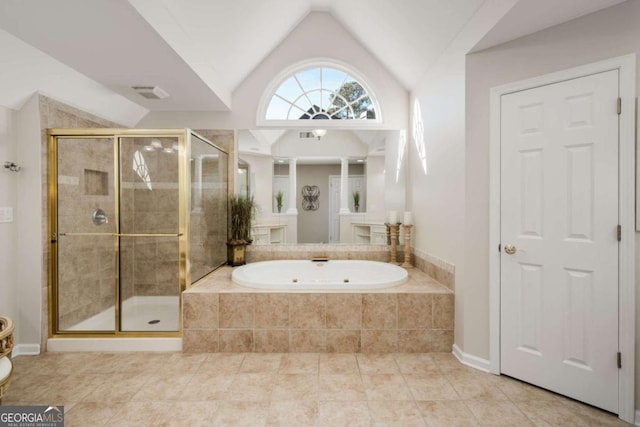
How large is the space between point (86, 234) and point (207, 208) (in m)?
1.03

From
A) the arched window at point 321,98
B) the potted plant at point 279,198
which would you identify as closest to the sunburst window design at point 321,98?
the arched window at point 321,98

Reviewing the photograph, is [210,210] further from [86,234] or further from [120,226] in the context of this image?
[86,234]

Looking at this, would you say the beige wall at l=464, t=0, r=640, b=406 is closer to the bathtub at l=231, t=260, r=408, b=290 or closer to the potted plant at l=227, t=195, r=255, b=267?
the bathtub at l=231, t=260, r=408, b=290

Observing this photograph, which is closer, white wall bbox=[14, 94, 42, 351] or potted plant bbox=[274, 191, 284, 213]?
white wall bbox=[14, 94, 42, 351]

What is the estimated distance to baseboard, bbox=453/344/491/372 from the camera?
87.1 inches

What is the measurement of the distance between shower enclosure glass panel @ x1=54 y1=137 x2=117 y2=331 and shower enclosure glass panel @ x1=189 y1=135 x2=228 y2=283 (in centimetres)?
67

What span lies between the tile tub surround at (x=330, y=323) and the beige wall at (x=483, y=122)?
0.25 m

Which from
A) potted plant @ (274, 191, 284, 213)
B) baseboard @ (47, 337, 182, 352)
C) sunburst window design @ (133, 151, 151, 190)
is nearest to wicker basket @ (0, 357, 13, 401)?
baseboard @ (47, 337, 182, 352)

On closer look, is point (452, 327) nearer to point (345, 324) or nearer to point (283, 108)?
point (345, 324)

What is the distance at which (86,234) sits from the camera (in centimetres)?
271

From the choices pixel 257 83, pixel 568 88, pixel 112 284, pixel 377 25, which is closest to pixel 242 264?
pixel 112 284

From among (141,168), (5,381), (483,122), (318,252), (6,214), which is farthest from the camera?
(318,252)

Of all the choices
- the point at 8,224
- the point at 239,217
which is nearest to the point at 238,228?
the point at 239,217

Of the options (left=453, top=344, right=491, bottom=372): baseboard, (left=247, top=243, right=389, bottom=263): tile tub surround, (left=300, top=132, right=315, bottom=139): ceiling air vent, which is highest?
(left=300, top=132, right=315, bottom=139): ceiling air vent
